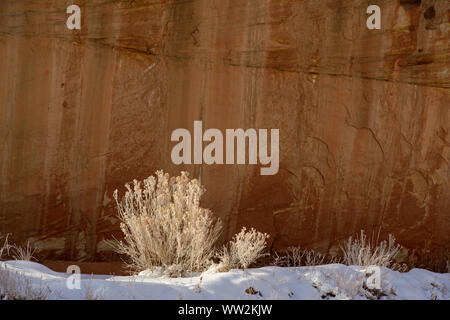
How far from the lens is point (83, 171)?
6.12 metres

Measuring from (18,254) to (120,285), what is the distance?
2313mm

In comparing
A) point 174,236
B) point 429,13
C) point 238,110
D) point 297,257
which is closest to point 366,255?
point 297,257

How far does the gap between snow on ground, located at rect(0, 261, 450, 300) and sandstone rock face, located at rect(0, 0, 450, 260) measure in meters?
1.38

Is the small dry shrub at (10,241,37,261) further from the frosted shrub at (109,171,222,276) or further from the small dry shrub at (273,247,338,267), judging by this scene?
the small dry shrub at (273,247,338,267)

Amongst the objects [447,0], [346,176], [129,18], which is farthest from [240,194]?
[447,0]

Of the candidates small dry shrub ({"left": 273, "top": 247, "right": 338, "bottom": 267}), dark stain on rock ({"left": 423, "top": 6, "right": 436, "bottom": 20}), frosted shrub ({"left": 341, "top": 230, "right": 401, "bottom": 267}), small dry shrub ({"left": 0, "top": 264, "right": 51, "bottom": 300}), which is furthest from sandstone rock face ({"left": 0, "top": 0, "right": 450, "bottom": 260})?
small dry shrub ({"left": 0, "top": 264, "right": 51, "bottom": 300})

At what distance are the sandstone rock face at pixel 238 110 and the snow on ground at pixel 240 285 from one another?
1.38 m

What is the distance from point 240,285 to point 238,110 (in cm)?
285

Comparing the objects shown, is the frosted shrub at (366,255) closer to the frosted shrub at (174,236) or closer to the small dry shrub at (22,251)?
the frosted shrub at (174,236)

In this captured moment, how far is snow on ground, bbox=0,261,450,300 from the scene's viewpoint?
12.9 feet

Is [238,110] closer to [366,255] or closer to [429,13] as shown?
[366,255]

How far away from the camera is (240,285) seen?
4.27 meters

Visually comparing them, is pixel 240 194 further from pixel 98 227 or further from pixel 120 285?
pixel 120 285

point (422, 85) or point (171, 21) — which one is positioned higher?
point (171, 21)
